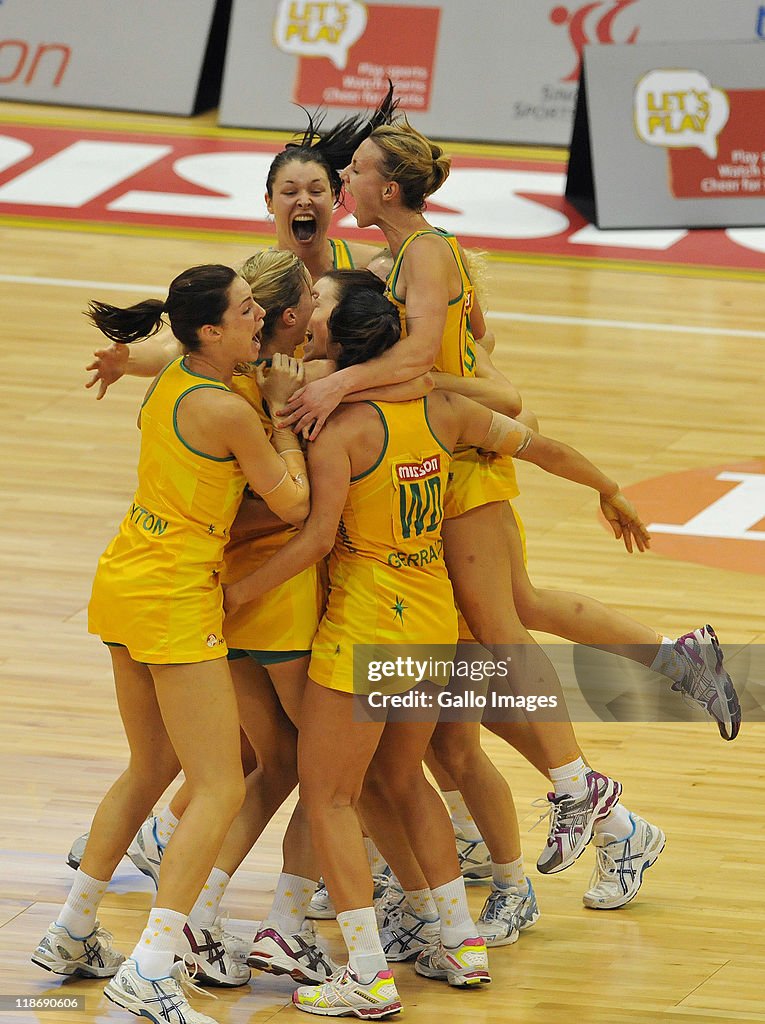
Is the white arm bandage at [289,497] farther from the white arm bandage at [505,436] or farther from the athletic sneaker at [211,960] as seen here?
the athletic sneaker at [211,960]

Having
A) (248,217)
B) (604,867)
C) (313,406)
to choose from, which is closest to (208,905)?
(604,867)

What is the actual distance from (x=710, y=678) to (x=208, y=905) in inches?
66.1

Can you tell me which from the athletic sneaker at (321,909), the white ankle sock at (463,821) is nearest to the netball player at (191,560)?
the athletic sneaker at (321,909)

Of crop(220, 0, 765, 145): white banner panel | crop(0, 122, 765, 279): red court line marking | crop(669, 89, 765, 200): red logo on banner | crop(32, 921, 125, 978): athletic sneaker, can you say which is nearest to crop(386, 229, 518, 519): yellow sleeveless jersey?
crop(32, 921, 125, 978): athletic sneaker

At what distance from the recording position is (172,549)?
13.5 ft

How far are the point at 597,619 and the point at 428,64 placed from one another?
9901mm

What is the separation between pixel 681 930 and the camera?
4641 mm

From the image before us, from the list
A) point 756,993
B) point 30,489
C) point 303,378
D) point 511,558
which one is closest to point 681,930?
point 756,993

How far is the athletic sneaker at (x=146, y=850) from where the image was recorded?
4.83 m

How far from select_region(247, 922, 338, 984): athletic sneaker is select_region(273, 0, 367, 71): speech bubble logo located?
11.2 m

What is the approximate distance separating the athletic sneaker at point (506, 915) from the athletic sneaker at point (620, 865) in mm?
230

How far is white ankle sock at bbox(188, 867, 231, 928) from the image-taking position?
435 cm

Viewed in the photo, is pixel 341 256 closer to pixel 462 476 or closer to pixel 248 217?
pixel 462 476

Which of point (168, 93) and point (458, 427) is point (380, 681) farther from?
point (168, 93)
